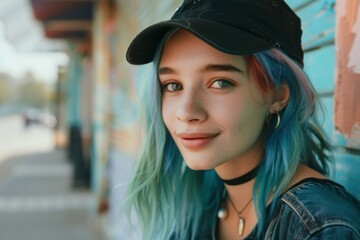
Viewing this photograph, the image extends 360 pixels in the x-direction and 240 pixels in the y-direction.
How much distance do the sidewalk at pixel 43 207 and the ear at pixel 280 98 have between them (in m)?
5.89

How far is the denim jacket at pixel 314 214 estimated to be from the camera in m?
1.01

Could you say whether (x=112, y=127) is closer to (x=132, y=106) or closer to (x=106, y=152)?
(x=106, y=152)

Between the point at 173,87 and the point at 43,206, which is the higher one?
the point at 173,87

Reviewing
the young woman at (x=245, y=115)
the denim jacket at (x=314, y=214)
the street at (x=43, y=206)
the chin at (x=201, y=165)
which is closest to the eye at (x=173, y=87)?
the young woman at (x=245, y=115)

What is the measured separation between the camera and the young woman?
114 cm

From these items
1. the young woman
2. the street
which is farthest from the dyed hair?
the street

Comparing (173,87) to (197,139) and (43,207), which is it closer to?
(197,139)

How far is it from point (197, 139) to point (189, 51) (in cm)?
23

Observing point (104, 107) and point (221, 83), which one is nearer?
point (221, 83)

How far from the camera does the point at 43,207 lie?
8.84 m

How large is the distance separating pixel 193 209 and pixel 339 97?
591 millimetres

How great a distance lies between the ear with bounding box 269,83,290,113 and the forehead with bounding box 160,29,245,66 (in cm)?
14

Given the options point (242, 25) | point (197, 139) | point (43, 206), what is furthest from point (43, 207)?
point (242, 25)

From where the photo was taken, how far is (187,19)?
1.25 meters
